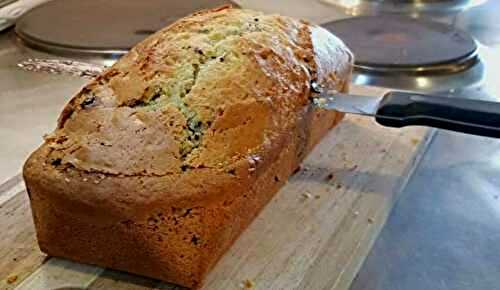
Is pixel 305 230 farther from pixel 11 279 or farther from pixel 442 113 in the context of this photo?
pixel 11 279

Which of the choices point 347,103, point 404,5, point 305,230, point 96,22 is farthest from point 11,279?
point 404,5

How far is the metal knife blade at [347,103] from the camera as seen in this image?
849 millimetres

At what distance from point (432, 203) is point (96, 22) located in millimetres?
726

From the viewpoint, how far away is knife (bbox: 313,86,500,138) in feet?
2.52

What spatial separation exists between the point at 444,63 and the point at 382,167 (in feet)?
1.08

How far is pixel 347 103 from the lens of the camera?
87cm

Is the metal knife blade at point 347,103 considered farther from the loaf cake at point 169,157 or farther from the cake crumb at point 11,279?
the cake crumb at point 11,279

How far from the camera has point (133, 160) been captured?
2.20 feet

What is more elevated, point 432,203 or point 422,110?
point 422,110

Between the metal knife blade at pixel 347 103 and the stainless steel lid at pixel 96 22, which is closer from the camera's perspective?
the metal knife blade at pixel 347 103

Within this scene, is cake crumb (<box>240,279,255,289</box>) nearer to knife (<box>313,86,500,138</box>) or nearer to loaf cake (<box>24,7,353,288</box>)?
loaf cake (<box>24,7,353,288</box>)

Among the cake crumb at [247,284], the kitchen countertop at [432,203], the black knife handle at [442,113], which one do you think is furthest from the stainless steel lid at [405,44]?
the cake crumb at [247,284]

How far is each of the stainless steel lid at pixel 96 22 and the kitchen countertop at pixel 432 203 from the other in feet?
0.32

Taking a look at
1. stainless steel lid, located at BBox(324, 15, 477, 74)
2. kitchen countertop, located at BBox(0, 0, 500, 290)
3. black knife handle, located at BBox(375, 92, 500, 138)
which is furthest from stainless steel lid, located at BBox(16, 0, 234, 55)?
black knife handle, located at BBox(375, 92, 500, 138)
